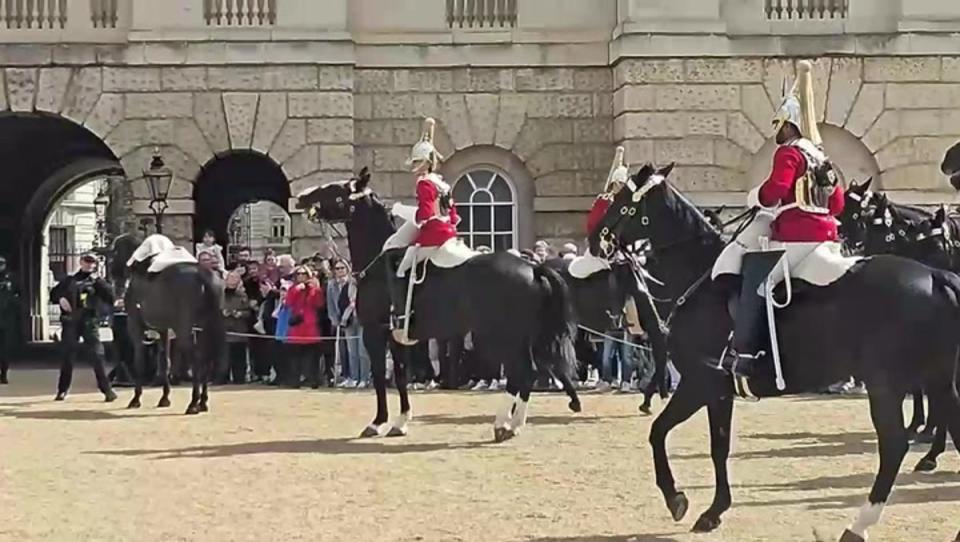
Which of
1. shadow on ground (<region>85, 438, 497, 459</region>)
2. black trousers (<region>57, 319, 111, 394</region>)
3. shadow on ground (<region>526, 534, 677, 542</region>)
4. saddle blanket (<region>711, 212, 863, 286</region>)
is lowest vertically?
shadow on ground (<region>526, 534, 677, 542</region>)

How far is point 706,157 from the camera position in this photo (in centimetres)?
2114

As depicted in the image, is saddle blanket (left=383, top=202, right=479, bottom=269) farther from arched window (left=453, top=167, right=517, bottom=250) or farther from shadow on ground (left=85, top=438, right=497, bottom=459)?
arched window (left=453, top=167, right=517, bottom=250)

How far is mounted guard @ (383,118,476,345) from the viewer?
12414mm

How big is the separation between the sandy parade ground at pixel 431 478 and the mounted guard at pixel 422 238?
115cm

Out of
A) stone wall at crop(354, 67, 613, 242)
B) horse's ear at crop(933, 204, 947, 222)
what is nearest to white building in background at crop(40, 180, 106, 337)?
stone wall at crop(354, 67, 613, 242)

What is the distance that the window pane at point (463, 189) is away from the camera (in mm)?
21984

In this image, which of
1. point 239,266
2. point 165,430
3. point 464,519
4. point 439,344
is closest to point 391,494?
point 464,519

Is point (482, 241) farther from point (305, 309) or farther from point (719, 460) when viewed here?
point (719, 460)

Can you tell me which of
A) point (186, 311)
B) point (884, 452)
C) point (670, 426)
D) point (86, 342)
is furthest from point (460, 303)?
point (86, 342)

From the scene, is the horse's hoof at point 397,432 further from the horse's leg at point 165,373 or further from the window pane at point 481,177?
the window pane at point 481,177

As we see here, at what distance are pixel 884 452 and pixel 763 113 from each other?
558 inches

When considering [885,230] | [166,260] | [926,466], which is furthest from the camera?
[166,260]

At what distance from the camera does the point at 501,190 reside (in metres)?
22.1

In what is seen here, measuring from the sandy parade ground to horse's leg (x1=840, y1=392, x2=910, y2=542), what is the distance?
0.33 m
